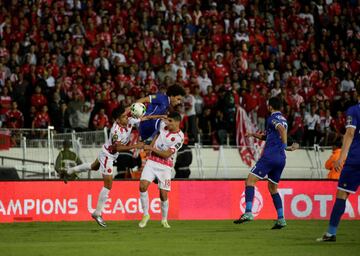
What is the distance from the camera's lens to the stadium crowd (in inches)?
1076

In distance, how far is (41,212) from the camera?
22.0 metres

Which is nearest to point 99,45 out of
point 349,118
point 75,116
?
point 75,116

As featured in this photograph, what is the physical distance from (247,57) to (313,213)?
9.35 metres

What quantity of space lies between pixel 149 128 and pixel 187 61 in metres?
11.2

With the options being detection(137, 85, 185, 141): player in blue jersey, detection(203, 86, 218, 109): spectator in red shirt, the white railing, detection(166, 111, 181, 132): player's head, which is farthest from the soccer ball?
detection(203, 86, 218, 109): spectator in red shirt

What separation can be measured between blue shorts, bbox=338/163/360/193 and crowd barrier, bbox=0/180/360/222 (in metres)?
9.27

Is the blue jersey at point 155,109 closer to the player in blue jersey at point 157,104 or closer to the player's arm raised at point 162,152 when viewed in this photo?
the player in blue jersey at point 157,104

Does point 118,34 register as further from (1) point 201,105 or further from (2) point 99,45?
(1) point 201,105

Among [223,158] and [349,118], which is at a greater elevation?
[349,118]

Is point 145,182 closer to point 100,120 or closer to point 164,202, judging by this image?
point 164,202

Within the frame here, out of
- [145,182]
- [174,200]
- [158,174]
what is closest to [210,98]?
[174,200]

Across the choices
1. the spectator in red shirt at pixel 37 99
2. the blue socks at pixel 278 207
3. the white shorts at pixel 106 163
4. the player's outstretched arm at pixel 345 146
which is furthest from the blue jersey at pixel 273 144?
the spectator in red shirt at pixel 37 99

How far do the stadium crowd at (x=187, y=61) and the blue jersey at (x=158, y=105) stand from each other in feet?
24.9

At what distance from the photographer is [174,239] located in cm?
1534
